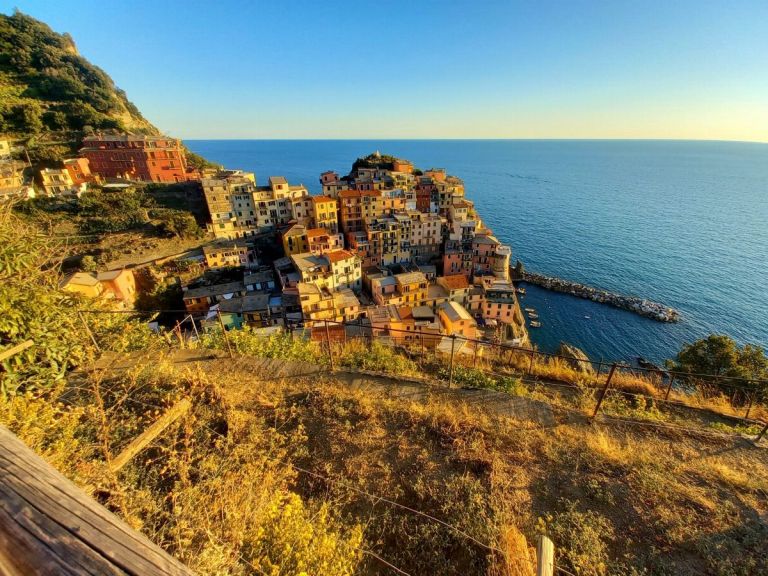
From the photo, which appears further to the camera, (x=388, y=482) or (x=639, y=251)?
(x=639, y=251)

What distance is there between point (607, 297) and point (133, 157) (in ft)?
210

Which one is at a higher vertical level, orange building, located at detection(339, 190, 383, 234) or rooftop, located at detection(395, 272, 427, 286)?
orange building, located at detection(339, 190, 383, 234)

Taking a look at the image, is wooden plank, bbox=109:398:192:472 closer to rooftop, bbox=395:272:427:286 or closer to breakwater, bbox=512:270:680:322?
rooftop, bbox=395:272:427:286

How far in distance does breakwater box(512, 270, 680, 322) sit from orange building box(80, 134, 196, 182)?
5142cm

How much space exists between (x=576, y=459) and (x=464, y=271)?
1386 inches

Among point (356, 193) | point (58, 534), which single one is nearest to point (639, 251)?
point (356, 193)

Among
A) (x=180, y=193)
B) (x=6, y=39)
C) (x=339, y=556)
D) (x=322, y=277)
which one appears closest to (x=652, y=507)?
(x=339, y=556)

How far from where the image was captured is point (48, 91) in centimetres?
5112

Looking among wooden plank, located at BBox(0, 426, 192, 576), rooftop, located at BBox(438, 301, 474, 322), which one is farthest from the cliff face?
wooden plank, located at BBox(0, 426, 192, 576)

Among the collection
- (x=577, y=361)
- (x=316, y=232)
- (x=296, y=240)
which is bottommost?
(x=296, y=240)

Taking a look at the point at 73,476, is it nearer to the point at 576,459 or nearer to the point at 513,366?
the point at 576,459

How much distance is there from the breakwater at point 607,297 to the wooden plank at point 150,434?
146 feet

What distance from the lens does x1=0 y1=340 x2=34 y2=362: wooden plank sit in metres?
3.86

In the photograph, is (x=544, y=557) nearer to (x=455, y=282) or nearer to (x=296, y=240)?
(x=455, y=282)
